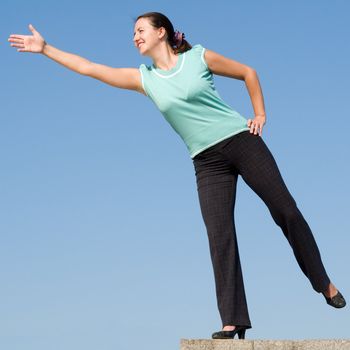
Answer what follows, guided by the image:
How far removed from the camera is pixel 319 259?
256 inches

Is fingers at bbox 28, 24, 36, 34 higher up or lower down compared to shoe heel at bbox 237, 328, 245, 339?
higher up

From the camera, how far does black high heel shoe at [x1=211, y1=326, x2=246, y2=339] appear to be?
633cm

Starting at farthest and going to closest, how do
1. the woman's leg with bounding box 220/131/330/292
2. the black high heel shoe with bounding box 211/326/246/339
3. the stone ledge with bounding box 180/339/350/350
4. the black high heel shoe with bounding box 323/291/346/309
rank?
the black high heel shoe with bounding box 323/291/346/309
the woman's leg with bounding box 220/131/330/292
the black high heel shoe with bounding box 211/326/246/339
the stone ledge with bounding box 180/339/350/350

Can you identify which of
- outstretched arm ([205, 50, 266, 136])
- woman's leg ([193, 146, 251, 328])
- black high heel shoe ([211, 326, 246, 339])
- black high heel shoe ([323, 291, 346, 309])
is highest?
outstretched arm ([205, 50, 266, 136])

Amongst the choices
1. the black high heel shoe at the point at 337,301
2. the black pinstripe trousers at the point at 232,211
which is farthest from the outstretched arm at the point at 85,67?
the black high heel shoe at the point at 337,301

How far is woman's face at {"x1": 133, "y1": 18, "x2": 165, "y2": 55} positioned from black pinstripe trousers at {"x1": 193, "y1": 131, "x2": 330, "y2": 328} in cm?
93

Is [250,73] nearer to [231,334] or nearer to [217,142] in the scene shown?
[217,142]

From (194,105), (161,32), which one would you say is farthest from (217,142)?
(161,32)

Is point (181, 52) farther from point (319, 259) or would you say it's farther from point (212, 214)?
point (319, 259)

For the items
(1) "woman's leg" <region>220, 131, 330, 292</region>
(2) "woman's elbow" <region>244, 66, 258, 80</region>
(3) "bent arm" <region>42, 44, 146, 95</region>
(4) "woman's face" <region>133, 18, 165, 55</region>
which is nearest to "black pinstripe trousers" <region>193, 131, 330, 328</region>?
(1) "woman's leg" <region>220, 131, 330, 292</region>

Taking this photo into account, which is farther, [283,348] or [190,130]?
[190,130]

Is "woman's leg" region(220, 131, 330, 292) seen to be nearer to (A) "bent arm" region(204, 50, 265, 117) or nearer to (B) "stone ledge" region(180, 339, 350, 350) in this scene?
(A) "bent arm" region(204, 50, 265, 117)

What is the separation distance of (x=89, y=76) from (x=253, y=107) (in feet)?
4.33

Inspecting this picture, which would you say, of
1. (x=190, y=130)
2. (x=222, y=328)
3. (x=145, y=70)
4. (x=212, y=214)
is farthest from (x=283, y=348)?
(x=145, y=70)
